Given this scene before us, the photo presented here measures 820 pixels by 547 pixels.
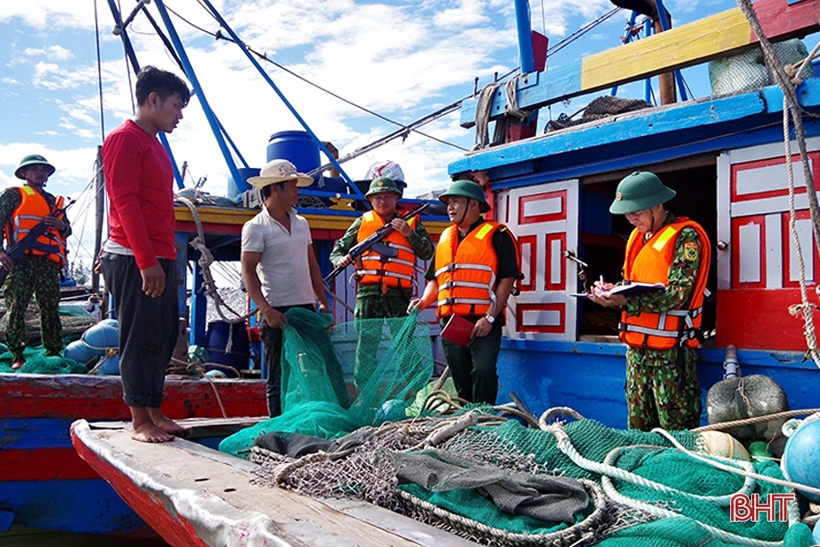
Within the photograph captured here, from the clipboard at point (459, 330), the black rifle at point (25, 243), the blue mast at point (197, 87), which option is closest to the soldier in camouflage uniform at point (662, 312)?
the clipboard at point (459, 330)

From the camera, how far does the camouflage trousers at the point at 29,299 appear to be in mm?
7203

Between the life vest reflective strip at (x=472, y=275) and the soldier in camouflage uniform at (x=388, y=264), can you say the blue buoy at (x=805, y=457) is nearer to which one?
the life vest reflective strip at (x=472, y=275)

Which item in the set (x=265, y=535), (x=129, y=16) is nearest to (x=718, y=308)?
(x=265, y=535)

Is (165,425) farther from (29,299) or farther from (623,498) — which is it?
(29,299)

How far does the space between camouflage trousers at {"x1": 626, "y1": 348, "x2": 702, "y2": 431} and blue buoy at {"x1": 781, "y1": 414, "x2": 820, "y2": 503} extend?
1483mm

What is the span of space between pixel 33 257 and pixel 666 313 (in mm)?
6729

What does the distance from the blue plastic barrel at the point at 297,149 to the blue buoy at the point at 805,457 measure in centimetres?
854

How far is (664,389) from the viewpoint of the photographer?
153 inches

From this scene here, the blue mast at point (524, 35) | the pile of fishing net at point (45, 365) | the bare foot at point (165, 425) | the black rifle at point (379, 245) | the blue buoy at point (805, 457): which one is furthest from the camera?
the pile of fishing net at point (45, 365)

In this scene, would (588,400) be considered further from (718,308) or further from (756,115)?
(756,115)

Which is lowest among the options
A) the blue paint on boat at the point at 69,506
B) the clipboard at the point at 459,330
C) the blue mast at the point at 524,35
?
the blue paint on boat at the point at 69,506

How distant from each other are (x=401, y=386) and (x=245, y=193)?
20.0 feet

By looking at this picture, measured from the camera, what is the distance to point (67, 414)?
5363mm

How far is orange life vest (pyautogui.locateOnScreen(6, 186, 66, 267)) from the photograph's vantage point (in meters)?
7.37
